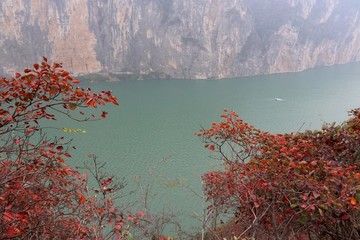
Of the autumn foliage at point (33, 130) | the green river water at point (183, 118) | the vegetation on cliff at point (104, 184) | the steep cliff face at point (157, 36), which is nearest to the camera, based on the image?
the autumn foliage at point (33, 130)

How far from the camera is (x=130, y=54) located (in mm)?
48812

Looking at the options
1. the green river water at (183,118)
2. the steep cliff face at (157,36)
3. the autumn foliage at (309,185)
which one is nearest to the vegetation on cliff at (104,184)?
the autumn foliage at (309,185)

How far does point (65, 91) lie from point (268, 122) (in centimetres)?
2128


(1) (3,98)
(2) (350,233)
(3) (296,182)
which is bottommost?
(2) (350,233)

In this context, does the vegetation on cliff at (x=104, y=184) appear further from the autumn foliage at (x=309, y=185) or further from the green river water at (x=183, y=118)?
the green river water at (x=183, y=118)

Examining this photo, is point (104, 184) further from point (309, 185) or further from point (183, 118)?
point (183, 118)

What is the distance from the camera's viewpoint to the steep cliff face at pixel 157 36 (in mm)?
43625

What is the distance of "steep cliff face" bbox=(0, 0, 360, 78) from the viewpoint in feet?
143

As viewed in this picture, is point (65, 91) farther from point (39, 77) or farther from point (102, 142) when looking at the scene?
point (102, 142)

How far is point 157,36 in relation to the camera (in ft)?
160

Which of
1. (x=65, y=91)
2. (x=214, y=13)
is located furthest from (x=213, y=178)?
(x=214, y=13)

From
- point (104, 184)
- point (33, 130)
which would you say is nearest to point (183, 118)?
point (104, 184)

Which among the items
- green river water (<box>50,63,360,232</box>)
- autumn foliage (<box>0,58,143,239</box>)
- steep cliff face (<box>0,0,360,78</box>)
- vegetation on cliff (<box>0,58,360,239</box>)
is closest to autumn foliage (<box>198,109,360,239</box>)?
vegetation on cliff (<box>0,58,360,239</box>)

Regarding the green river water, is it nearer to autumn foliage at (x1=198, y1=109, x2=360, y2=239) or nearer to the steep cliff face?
autumn foliage at (x1=198, y1=109, x2=360, y2=239)
